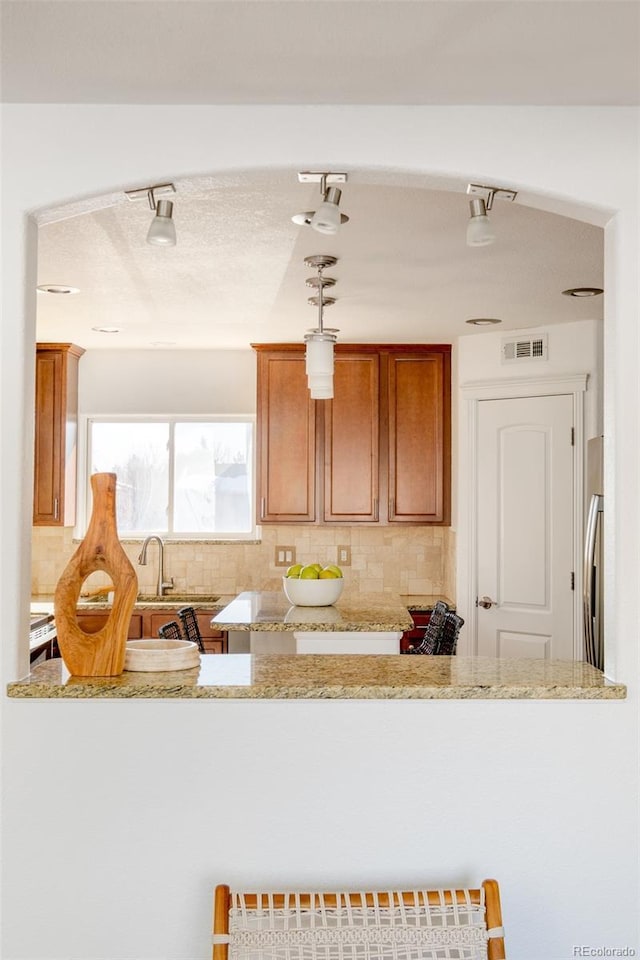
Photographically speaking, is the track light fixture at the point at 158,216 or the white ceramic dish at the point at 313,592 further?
the white ceramic dish at the point at 313,592

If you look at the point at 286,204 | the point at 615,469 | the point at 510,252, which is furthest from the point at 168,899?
the point at 510,252

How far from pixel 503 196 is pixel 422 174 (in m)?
0.23

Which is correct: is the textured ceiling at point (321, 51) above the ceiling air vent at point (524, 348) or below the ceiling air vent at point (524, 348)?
above

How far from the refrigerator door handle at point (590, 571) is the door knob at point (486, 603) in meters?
1.20

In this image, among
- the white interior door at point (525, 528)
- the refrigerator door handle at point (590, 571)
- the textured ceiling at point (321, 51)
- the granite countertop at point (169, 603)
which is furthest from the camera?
the granite countertop at point (169, 603)

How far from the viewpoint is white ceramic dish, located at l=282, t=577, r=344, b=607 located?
155 inches

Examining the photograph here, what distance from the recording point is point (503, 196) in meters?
2.13

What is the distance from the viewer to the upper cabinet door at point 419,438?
17.4ft

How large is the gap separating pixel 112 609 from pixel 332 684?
572mm

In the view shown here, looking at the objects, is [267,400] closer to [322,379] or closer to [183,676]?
[322,379]

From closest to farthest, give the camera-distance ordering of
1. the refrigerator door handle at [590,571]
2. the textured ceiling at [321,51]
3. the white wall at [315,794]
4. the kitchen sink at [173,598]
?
the textured ceiling at [321,51] < the white wall at [315,794] < the refrigerator door handle at [590,571] < the kitchen sink at [173,598]

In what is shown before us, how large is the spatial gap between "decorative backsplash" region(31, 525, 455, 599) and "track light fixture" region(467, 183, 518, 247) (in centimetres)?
349

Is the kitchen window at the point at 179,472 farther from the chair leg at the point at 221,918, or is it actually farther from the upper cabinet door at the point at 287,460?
the chair leg at the point at 221,918

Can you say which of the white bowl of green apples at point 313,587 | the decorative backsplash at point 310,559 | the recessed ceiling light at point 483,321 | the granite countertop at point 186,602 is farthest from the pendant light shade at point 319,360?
the decorative backsplash at point 310,559
